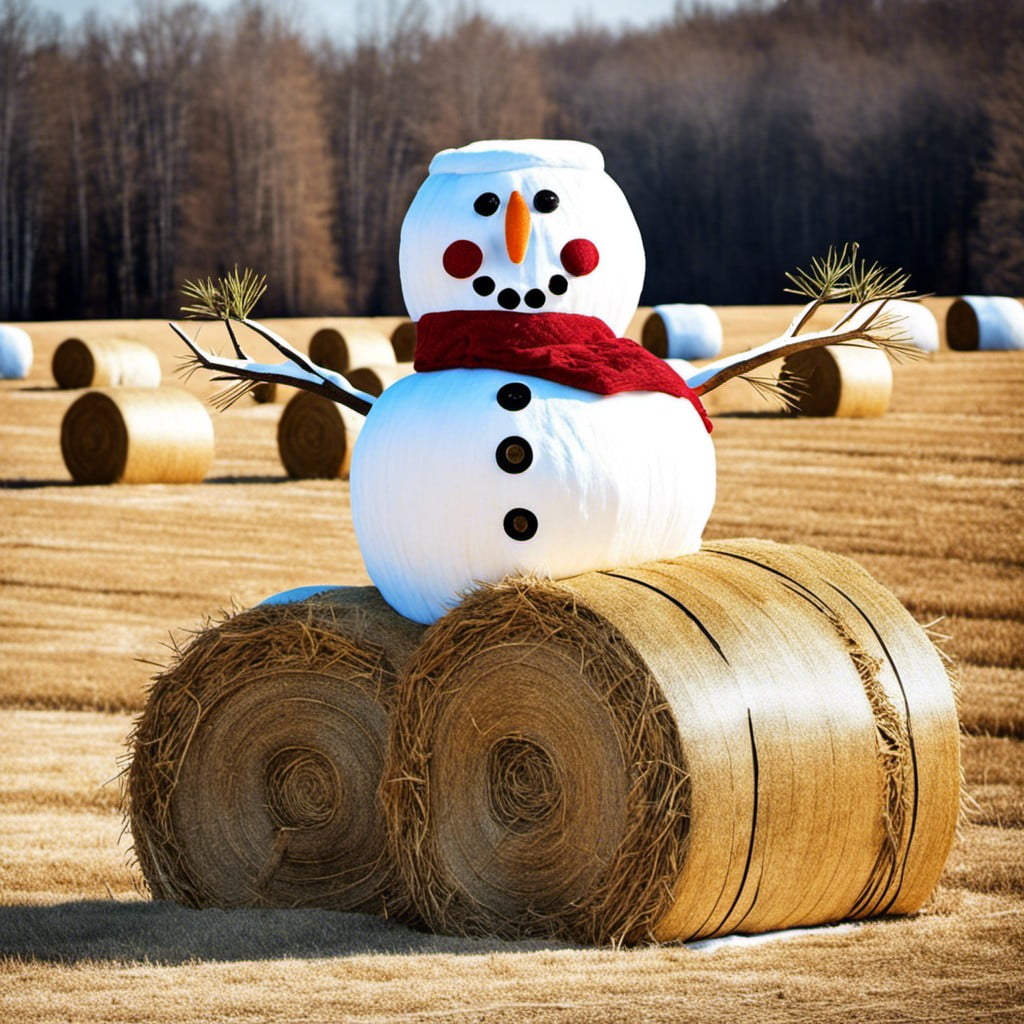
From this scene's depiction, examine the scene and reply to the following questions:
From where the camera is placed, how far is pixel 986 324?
92.7ft

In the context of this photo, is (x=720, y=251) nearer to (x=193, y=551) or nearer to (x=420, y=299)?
(x=193, y=551)

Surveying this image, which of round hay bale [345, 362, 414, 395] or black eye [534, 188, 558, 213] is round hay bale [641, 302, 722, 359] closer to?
round hay bale [345, 362, 414, 395]

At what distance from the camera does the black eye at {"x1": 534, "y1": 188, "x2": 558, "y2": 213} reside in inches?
225

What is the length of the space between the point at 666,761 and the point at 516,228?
5.78ft

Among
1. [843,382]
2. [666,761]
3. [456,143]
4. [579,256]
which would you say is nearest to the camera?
[666,761]

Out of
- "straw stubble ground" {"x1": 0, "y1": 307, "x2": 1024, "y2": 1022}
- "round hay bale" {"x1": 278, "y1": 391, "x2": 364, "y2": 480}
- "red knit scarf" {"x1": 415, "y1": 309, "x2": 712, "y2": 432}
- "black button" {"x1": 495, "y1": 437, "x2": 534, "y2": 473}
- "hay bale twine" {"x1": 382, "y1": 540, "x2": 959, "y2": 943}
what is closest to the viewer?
"straw stubble ground" {"x1": 0, "y1": 307, "x2": 1024, "y2": 1022}

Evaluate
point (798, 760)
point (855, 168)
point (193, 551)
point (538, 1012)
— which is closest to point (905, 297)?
point (798, 760)

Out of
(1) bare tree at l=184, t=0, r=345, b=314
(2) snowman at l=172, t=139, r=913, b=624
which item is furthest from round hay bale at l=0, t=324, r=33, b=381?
(1) bare tree at l=184, t=0, r=345, b=314

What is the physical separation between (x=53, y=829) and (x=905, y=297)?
3.89 meters

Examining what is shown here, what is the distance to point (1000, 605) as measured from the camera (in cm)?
1173

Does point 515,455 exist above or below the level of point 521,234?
below

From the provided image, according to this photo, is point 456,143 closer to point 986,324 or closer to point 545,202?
point 986,324

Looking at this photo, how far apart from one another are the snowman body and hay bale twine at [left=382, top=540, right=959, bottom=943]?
0.23m

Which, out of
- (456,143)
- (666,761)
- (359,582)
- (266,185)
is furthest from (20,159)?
(666,761)
